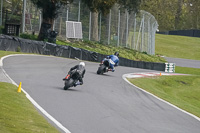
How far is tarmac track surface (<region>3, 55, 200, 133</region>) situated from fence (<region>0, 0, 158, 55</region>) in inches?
765

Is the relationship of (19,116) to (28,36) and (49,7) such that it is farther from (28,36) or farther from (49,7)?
(49,7)

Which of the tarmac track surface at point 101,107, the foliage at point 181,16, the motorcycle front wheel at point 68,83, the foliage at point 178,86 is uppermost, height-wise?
the foliage at point 181,16

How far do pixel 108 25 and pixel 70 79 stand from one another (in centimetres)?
2786

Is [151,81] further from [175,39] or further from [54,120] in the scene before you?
[175,39]

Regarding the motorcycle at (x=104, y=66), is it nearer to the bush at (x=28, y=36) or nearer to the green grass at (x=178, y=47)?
the bush at (x=28, y=36)

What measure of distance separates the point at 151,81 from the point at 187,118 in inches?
490

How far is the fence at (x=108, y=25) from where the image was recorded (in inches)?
1501

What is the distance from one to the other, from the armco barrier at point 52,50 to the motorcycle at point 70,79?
12148mm

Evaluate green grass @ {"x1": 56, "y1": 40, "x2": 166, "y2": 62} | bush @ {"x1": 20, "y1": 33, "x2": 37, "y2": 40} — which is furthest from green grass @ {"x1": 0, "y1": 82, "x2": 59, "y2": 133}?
green grass @ {"x1": 56, "y1": 40, "x2": 166, "y2": 62}

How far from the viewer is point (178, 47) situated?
78.0 meters

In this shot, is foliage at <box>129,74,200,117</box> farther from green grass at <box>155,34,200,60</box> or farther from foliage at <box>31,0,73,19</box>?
green grass at <box>155,34,200,60</box>

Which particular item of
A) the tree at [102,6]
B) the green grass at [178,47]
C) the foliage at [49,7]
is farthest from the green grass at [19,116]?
the green grass at [178,47]

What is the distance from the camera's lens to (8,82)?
1405 centimetres

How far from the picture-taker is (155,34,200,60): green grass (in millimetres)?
68919
